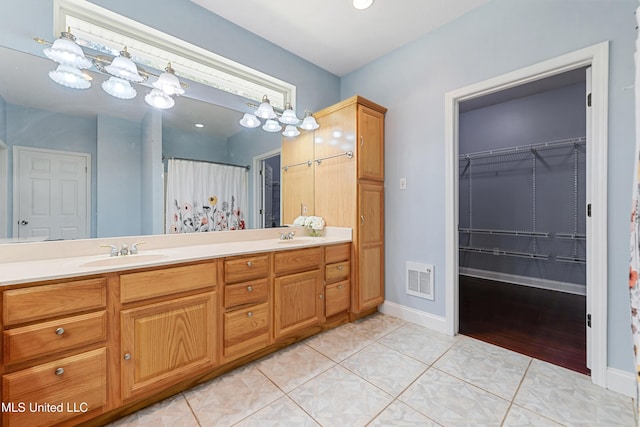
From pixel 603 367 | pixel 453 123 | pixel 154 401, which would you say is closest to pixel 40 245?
pixel 154 401

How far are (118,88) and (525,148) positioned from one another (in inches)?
177

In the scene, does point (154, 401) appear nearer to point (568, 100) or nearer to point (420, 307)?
point (420, 307)

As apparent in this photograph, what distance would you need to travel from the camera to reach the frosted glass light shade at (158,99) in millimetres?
1867

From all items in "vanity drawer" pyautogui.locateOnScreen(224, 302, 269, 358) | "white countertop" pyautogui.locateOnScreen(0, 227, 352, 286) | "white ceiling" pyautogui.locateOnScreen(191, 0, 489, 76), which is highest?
"white ceiling" pyautogui.locateOnScreen(191, 0, 489, 76)

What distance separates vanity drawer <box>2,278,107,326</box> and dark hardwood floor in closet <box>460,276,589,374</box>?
2.60 metres

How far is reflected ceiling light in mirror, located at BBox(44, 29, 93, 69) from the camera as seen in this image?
4.91 feet

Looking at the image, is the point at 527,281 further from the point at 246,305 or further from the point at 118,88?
the point at 118,88

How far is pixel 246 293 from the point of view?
178 centimetres

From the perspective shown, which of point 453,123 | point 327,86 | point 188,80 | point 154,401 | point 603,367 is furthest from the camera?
point 327,86

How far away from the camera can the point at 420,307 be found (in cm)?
250

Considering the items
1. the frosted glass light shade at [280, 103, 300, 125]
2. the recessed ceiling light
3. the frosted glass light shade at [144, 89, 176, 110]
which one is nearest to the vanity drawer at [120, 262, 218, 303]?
the frosted glass light shade at [144, 89, 176, 110]

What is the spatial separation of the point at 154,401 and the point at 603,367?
2.58 m

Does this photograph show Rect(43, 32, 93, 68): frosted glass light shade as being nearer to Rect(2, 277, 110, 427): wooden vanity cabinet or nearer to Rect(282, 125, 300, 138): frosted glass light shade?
Rect(2, 277, 110, 427): wooden vanity cabinet

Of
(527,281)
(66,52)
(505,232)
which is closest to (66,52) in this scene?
(66,52)
